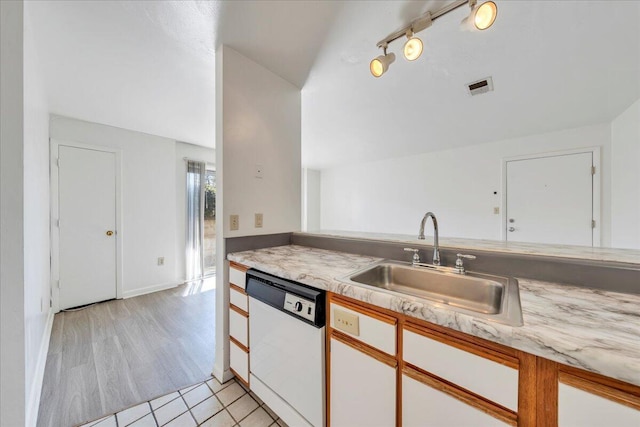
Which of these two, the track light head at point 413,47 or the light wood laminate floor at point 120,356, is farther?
the light wood laminate floor at point 120,356

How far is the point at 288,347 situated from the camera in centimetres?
119

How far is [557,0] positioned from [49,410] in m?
3.76

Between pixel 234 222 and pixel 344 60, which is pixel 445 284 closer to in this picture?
pixel 234 222

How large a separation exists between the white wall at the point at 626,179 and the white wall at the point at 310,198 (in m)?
5.02

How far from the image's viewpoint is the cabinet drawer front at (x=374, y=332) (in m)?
0.84

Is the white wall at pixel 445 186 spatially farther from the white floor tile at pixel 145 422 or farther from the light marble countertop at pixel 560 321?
Result: the white floor tile at pixel 145 422

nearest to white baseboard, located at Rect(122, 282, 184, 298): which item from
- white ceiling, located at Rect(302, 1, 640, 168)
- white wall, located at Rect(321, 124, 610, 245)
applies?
white ceiling, located at Rect(302, 1, 640, 168)

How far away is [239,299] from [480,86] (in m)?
2.73

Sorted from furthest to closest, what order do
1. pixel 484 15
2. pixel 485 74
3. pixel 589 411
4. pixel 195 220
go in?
1. pixel 195 220
2. pixel 485 74
3. pixel 484 15
4. pixel 589 411

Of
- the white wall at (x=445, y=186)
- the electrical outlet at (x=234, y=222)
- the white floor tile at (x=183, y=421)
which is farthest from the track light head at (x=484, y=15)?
the white wall at (x=445, y=186)

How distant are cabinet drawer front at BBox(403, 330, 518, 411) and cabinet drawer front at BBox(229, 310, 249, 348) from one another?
3.40 ft

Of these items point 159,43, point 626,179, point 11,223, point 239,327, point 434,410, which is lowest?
point 239,327

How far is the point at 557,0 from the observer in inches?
50.0

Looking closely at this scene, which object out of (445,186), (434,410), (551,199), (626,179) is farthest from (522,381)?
(445,186)
